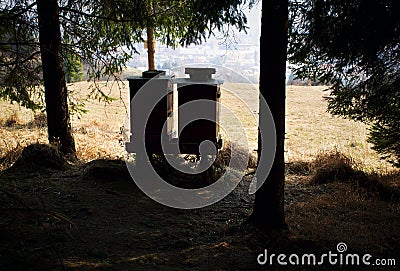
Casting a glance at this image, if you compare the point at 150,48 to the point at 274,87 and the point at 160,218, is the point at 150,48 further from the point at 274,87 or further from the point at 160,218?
the point at 274,87

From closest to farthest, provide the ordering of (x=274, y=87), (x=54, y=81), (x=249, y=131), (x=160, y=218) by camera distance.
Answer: (x=274, y=87), (x=160, y=218), (x=54, y=81), (x=249, y=131)

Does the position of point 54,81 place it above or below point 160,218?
above

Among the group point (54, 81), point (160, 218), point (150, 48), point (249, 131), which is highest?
point (150, 48)

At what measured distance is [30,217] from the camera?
14.5 feet

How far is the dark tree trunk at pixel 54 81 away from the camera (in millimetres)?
6621

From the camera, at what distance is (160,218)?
16.4 feet

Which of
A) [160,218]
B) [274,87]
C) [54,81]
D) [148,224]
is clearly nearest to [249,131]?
[54,81]

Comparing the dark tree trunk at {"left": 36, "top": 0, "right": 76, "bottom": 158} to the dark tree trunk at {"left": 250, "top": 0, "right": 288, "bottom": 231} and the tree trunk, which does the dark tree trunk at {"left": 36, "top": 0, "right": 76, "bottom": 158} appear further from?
the dark tree trunk at {"left": 250, "top": 0, "right": 288, "bottom": 231}

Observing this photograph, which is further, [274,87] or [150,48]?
[150,48]

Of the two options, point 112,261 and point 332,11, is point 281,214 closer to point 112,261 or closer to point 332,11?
point 112,261

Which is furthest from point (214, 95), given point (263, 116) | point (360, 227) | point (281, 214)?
point (360, 227)

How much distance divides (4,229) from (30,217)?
1.83 ft

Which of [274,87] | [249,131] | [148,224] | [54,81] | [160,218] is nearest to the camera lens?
[274,87]

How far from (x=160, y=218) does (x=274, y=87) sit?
2.12 metres
